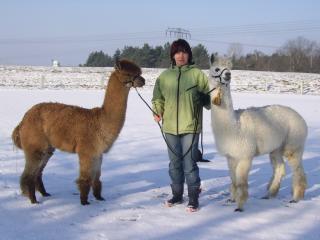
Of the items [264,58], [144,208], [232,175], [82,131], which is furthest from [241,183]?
[264,58]

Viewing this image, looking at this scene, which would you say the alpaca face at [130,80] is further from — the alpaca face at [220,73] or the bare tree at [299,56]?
the bare tree at [299,56]

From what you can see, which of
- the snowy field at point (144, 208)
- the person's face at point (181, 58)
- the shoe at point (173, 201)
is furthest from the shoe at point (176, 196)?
the person's face at point (181, 58)

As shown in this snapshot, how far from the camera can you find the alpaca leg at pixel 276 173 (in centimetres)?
586

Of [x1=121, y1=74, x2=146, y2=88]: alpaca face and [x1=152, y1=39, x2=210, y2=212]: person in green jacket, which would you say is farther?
[x1=121, y1=74, x2=146, y2=88]: alpaca face

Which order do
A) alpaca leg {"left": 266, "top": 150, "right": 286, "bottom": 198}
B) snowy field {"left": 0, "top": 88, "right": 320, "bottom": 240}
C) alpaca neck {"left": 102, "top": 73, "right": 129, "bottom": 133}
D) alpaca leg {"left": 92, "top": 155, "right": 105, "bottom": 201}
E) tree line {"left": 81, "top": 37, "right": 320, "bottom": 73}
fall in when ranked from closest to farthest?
1. snowy field {"left": 0, "top": 88, "right": 320, "bottom": 240}
2. alpaca neck {"left": 102, "top": 73, "right": 129, "bottom": 133}
3. alpaca leg {"left": 92, "top": 155, "right": 105, "bottom": 201}
4. alpaca leg {"left": 266, "top": 150, "right": 286, "bottom": 198}
5. tree line {"left": 81, "top": 37, "right": 320, "bottom": 73}

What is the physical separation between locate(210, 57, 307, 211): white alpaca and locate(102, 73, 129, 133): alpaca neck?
103cm

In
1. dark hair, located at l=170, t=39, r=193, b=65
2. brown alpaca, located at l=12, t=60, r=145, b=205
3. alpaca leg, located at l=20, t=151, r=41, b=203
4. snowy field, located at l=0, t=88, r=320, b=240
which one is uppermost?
dark hair, located at l=170, t=39, r=193, b=65

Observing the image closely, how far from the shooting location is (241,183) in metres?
5.12

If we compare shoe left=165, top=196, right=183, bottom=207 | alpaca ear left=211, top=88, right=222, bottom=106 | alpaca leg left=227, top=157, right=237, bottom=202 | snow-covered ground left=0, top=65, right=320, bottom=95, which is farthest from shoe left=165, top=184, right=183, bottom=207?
snow-covered ground left=0, top=65, right=320, bottom=95

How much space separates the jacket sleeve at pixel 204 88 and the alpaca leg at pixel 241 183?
785 mm

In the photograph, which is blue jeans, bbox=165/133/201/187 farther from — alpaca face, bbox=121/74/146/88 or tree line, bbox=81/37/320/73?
tree line, bbox=81/37/320/73

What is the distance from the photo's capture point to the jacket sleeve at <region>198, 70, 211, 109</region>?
5059 millimetres

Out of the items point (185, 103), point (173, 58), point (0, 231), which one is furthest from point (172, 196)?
point (0, 231)

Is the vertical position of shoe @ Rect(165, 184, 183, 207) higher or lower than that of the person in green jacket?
lower
